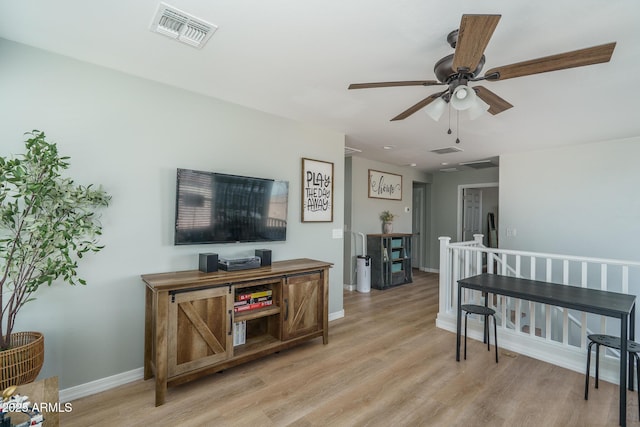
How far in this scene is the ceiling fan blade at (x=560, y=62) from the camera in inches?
55.9

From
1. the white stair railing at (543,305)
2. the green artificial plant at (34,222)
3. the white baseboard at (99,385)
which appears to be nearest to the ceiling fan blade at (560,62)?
the white stair railing at (543,305)

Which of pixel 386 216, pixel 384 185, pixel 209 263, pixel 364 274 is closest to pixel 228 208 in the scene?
pixel 209 263

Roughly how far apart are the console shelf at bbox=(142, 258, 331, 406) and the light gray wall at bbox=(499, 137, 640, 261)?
383cm

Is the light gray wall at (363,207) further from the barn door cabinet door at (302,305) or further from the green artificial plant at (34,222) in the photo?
the green artificial plant at (34,222)

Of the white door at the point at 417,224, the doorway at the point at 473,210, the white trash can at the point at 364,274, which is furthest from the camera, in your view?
the white door at the point at 417,224

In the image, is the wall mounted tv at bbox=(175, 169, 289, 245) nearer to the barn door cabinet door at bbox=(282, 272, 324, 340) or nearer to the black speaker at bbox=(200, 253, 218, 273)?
the black speaker at bbox=(200, 253, 218, 273)

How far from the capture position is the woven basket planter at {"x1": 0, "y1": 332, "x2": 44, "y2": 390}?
1609 millimetres

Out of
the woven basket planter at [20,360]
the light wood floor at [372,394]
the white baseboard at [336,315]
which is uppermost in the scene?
the woven basket planter at [20,360]

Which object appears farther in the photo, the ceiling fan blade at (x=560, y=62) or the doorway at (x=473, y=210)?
the doorway at (x=473, y=210)

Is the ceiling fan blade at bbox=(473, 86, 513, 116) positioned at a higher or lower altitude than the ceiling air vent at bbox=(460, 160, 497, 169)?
lower

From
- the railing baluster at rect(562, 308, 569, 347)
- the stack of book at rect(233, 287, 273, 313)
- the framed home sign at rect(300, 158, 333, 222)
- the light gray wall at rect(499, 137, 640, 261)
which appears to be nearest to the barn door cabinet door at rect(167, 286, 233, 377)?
the stack of book at rect(233, 287, 273, 313)

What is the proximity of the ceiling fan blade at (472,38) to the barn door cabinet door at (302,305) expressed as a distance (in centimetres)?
218

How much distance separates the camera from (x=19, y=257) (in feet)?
5.71

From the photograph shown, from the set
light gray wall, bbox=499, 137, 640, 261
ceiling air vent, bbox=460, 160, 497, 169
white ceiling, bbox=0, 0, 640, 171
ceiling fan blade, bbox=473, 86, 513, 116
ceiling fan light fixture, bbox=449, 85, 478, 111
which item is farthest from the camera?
ceiling air vent, bbox=460, 160, 497, 169
